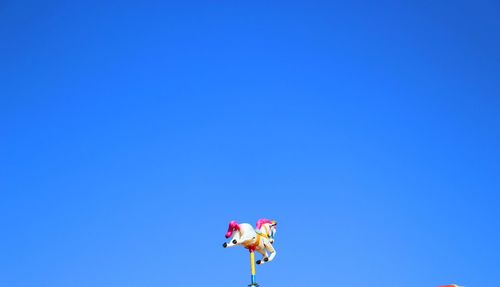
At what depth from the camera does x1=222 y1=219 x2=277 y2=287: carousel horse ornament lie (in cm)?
2034

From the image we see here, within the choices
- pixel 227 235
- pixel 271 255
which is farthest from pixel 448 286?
pixel 227 235

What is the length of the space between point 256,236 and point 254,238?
16cm

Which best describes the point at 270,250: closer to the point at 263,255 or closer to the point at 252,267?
the point at 263,255

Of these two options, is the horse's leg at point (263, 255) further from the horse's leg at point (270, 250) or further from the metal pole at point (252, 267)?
the metal pole at point (252, 267)

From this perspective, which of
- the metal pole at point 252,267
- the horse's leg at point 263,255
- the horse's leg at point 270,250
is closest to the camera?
the metal pole at point 252,267

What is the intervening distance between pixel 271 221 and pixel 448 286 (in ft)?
22.8

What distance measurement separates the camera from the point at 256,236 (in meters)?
20.9

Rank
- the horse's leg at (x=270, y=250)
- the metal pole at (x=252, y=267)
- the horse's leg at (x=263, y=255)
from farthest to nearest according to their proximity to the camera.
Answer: the horse's leg at (x=270, y=250) → the horse's leg at (x=263, y=255) → the metal pole at (x=252, y=267)

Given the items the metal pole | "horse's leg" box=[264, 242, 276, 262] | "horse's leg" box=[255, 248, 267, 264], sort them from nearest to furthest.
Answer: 1. the metal pole
2. "horse's leg" box=[255, 248, 267, 264]
3. "horse's leg" box=[264, 242, 276, 262]

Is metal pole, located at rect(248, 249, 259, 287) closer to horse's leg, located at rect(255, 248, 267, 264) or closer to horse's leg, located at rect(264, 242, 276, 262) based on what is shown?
horse's leg, located at rect(255, 248, 267, 264)

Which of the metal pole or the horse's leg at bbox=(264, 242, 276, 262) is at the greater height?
the horse's leg at bbox=(264, 242, 276, 262)

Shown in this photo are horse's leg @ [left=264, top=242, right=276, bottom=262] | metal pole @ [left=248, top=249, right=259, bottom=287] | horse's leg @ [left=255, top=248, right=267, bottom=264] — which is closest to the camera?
metal pole @ [left=248, top=249, right=259, bottom=287]

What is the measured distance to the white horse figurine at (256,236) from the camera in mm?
20344

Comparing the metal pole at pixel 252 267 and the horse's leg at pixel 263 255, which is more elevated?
the horse's leg at pixel 263 255
